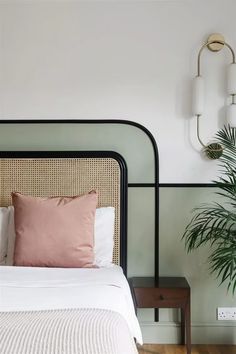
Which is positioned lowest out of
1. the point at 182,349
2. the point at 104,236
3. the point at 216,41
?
the point at 182,349

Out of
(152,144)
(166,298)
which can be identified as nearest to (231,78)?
(152,144)

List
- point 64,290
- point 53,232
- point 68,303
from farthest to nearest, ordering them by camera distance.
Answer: point 53,232
point 64,290
point 68,303

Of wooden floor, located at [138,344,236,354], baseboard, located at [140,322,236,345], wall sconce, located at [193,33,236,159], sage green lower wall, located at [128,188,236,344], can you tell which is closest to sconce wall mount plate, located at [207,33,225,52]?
wall sconce, located at [193,33,236,159]

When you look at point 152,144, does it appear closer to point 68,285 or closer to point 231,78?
point 231,78

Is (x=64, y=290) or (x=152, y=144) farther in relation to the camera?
(x=152, y=144)

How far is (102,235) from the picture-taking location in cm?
270

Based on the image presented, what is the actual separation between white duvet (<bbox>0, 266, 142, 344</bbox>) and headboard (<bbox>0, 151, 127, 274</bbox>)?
0.52m

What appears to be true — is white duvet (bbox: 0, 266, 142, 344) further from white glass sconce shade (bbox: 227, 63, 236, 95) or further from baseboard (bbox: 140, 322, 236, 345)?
white glass sconce shade (bbox: 227, 63, 236, 95)

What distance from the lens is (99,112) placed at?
2.87m

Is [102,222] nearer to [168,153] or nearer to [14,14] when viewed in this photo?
[168,153]

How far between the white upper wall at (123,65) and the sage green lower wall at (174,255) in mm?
150

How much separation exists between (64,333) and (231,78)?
207 cm

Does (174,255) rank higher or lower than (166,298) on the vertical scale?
higher

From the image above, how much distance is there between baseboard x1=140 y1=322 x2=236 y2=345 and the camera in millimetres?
2836
